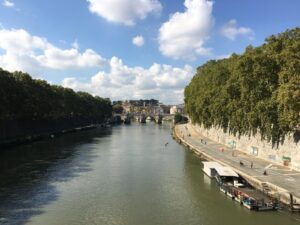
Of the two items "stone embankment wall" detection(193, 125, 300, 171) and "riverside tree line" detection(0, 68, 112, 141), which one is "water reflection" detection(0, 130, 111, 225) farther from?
"stone embankment wall" detection(193, 125, 300, 171)

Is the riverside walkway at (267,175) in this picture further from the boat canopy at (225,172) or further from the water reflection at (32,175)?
the water reflection at (32,175)

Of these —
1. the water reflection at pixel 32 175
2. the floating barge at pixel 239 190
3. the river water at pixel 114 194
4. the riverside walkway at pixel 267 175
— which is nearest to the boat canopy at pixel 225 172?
the floating barge at pixel 239 190

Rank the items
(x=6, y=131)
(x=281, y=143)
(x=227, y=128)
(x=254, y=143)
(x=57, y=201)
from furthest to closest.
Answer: (x=6, y=131), (x=227, y=128), (x=254, y=143), (x=281, y=143), (x=57, y=201)

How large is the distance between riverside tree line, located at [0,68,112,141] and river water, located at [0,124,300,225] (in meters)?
27.1

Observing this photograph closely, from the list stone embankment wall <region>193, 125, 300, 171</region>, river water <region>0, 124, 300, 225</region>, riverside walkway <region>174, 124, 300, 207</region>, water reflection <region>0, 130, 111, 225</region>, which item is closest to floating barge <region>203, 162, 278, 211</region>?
river water <region>0, 124, 300, 225</region>

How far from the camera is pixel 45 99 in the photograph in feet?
395

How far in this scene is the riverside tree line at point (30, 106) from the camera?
3663 inches

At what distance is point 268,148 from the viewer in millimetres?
60406

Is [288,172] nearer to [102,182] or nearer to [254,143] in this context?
[254,143]

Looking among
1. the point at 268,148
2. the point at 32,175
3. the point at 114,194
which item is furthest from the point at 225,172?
the point at 32,175

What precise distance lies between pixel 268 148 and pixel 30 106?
233 feet

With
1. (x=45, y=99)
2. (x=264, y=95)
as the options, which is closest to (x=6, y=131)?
(x=45, y=99)

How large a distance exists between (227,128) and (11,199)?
55.2m

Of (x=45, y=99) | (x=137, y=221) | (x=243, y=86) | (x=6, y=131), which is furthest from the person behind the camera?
(x=45, y=99)
